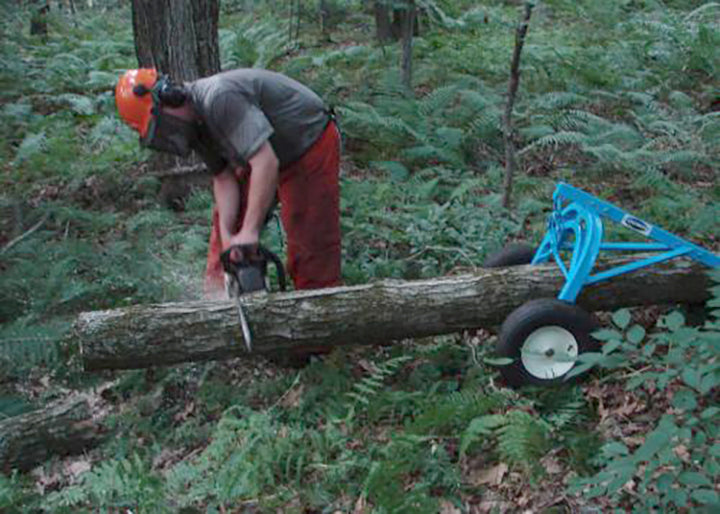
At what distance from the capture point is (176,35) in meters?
6.91

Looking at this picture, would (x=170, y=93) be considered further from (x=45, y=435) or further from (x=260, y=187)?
(x=45, y=435)

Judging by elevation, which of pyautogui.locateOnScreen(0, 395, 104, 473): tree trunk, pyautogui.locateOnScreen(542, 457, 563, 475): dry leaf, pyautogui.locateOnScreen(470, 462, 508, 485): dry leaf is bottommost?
pyautogui.locateOnScreen(0, 395, 104, 473): tree trunk

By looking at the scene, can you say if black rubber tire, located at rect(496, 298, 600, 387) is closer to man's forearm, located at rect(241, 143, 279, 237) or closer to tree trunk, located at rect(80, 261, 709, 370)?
tree trunk, located at rect(80, 261, 709, 370)

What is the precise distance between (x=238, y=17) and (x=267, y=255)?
44.0 ft

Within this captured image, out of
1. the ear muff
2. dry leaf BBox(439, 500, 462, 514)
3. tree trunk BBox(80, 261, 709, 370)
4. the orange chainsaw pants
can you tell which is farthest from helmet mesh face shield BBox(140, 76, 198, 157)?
dry leaf BBox(439, 500, 462, 514)

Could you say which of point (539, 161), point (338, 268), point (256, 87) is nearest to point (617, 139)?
point (539, 161)

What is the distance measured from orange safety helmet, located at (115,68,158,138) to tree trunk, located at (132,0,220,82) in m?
2.90

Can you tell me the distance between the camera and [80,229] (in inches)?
275

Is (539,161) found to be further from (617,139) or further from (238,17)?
(238,17)

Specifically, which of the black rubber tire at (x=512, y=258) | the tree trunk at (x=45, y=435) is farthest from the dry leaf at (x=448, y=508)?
the tree trunk at (x=45, y=435)

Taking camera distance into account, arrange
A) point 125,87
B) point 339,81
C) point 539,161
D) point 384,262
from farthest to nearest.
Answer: point 339,81, point 539,161, point 384,262, point 125,87

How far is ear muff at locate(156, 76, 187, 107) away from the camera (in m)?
4.10

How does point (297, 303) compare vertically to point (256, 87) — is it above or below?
below

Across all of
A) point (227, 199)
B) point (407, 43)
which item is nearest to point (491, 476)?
point (227, 199)
